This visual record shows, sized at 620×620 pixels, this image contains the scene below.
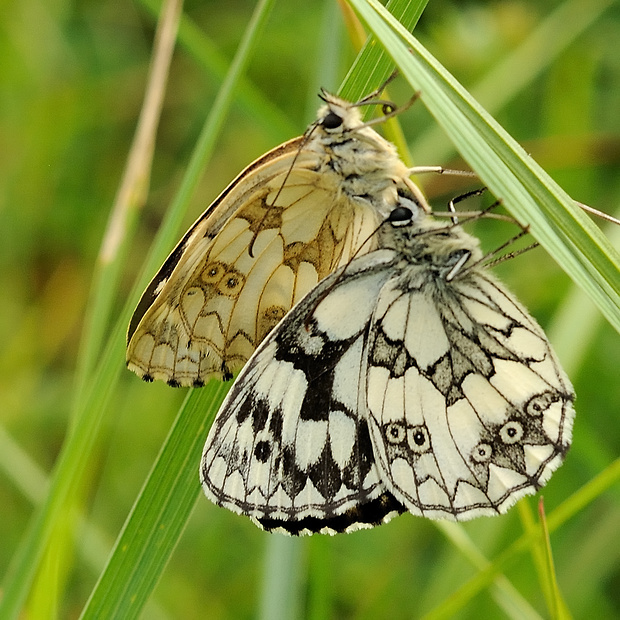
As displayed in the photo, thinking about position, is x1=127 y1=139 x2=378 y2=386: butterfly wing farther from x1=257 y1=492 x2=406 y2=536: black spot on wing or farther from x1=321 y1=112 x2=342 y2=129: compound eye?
x1=257 y1=492 x2=406 y2=536: black spot on wing

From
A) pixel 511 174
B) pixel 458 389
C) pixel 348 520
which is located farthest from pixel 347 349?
pixel 511 174

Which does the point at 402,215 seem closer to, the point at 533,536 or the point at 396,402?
the point at 396,402

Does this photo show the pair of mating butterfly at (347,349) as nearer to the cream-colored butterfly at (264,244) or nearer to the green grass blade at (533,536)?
the cream-colored butterfly at (264,244)

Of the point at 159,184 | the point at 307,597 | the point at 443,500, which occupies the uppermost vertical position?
the point at 159,184

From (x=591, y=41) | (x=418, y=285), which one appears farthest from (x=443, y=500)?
(x=591, y=41)

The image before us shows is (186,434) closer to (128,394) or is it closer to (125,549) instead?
(125,549)

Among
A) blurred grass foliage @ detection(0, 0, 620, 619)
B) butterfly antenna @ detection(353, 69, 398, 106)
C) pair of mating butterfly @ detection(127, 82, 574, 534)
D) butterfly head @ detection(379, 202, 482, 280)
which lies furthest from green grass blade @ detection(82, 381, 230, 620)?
butterfly antenna @ detection(353, 69, 398, 106)

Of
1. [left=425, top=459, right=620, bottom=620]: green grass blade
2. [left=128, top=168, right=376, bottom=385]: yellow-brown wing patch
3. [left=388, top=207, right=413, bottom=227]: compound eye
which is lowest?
[left=425, top=459, right=620, bottom=620]: green grass blade
